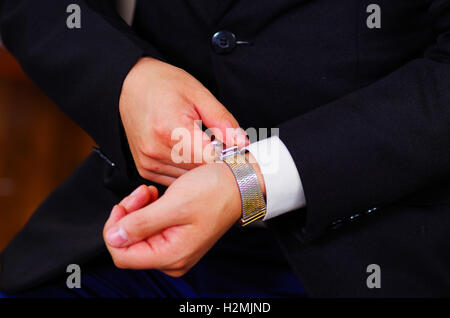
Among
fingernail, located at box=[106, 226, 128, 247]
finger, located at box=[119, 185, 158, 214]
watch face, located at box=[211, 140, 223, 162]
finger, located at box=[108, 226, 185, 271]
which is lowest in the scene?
Answer: finger, located at box=[108, 226, 185, 271]

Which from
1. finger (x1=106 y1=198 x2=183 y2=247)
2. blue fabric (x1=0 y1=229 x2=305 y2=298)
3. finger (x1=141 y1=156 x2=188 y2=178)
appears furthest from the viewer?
blue fabric (x1=0 y1=229 x2=305 y2=298)

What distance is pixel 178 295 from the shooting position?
2.50ft

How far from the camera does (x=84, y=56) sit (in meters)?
0.67

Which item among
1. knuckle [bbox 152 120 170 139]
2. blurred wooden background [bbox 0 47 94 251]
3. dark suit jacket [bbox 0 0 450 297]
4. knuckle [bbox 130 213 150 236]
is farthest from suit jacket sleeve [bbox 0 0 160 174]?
blurred wooden background [bbox 0 47 94 251]

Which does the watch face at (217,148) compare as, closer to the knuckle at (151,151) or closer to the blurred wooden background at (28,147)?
the knuckle at (151,151)

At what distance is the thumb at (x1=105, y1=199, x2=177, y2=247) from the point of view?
19.4 inches

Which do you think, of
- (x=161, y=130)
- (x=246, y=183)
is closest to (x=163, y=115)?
(x=161, y=130)

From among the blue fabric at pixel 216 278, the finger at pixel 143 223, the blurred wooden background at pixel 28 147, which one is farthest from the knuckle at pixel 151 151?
the blurred wooden background at pixel 28 147

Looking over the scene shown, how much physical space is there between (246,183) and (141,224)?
13cm

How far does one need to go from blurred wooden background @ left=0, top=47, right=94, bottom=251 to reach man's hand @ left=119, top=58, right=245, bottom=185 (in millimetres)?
1532

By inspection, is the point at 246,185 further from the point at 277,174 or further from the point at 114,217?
the point at 114,217

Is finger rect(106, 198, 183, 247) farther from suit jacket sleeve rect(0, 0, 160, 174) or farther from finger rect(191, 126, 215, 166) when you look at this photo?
suit jacket sleeve rect(0, 0, 160, 174)
